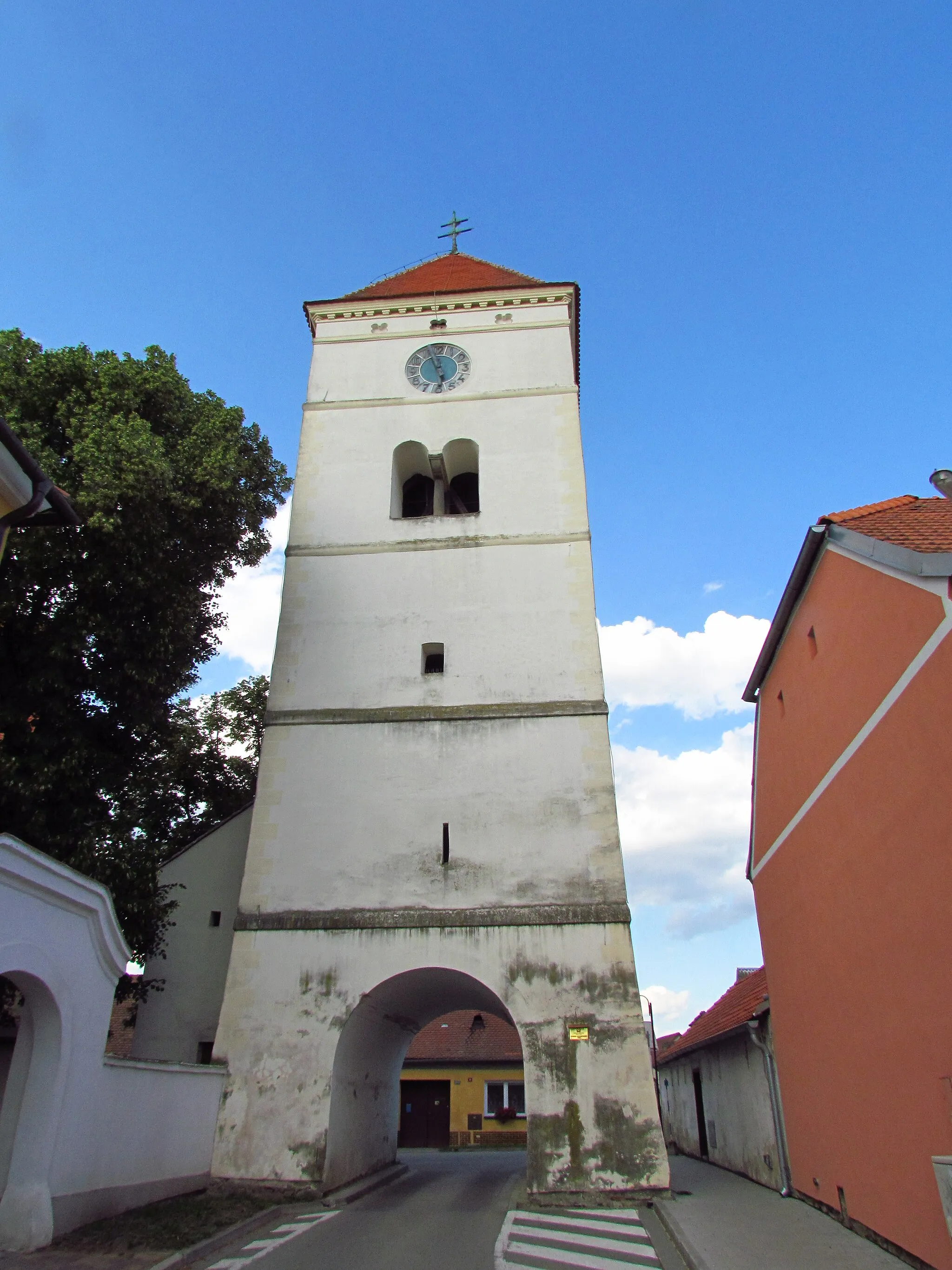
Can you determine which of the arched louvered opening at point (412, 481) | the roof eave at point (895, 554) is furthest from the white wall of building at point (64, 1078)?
the arched louvered opening at point (412, 481)

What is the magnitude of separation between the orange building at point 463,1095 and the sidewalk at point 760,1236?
1674 cm

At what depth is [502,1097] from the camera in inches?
1038

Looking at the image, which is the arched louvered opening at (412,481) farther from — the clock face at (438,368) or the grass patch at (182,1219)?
the grass patch at (182,1219)

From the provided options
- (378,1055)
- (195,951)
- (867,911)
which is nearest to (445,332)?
(195,951)

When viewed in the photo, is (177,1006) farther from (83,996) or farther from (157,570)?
(157,570)

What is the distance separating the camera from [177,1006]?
12.1 meters

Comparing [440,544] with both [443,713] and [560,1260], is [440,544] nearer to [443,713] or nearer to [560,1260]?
[443,713]

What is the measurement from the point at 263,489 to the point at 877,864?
9.90 meters

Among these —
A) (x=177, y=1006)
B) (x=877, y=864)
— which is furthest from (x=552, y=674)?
(x=177, y=1006)

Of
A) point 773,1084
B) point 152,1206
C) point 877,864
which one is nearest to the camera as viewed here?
point 877,864

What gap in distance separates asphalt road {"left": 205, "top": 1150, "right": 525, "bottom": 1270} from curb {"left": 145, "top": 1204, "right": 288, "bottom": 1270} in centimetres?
12

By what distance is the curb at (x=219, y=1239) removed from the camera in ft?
21.4

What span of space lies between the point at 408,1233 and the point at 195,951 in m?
5.43

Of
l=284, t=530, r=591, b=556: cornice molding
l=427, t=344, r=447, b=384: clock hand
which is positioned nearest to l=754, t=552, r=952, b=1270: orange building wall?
l=284, t=530, r=591, b=556: cornice molding
